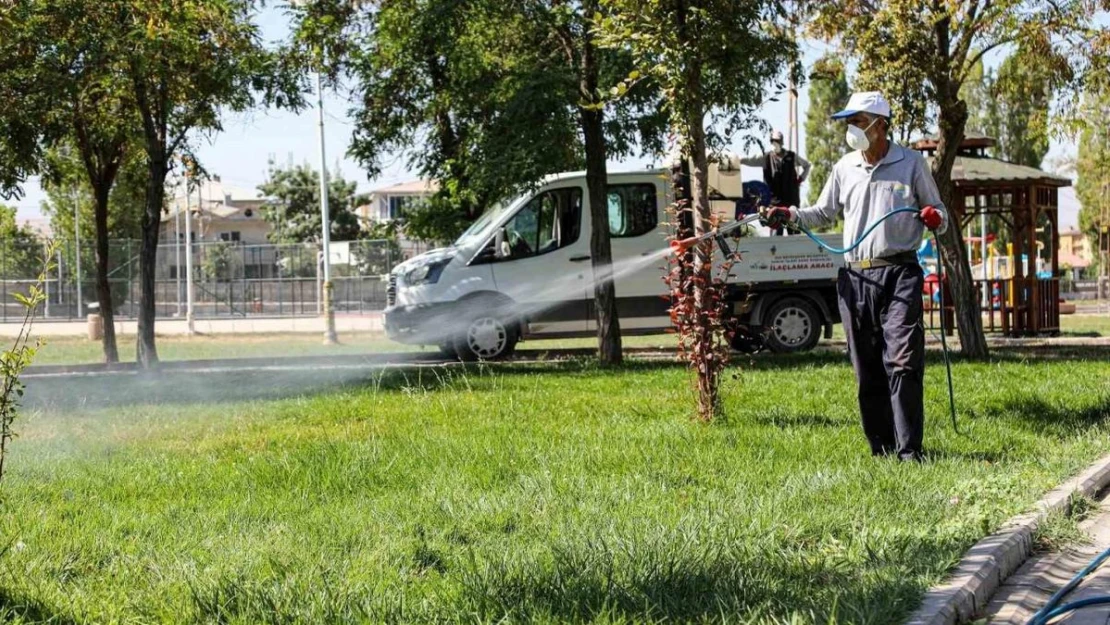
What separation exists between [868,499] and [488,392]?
5.62m

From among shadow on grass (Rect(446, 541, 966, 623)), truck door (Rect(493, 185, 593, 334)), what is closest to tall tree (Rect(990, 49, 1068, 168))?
truck door (Rect(493, 185, 593, 334))

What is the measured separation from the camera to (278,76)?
15.6 m

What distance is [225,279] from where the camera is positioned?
3659cm

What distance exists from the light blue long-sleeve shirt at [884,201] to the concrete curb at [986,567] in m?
1.57

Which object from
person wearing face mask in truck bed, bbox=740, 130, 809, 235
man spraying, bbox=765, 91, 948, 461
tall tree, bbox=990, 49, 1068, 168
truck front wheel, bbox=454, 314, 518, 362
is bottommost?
truck front wheel, bbox=454, 314, 518, 362

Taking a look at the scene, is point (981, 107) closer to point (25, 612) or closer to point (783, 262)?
point (783, 262)

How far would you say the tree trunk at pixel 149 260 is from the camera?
53.8 ft

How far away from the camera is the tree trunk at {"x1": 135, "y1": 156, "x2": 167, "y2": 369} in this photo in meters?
16.4

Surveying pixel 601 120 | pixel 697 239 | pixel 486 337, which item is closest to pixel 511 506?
pixel 697 239

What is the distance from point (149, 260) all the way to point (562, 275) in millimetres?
5305

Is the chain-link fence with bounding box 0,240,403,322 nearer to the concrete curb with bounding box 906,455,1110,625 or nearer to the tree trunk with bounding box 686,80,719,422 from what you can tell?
the tree trunk with bounding box 686,80,719,422

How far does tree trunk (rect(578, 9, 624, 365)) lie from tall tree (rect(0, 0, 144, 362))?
522 cm

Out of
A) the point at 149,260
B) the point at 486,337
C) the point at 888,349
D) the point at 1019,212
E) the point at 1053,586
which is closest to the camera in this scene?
the point at 1053,586

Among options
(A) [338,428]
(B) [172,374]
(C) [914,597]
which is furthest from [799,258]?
(C) [914,597]
